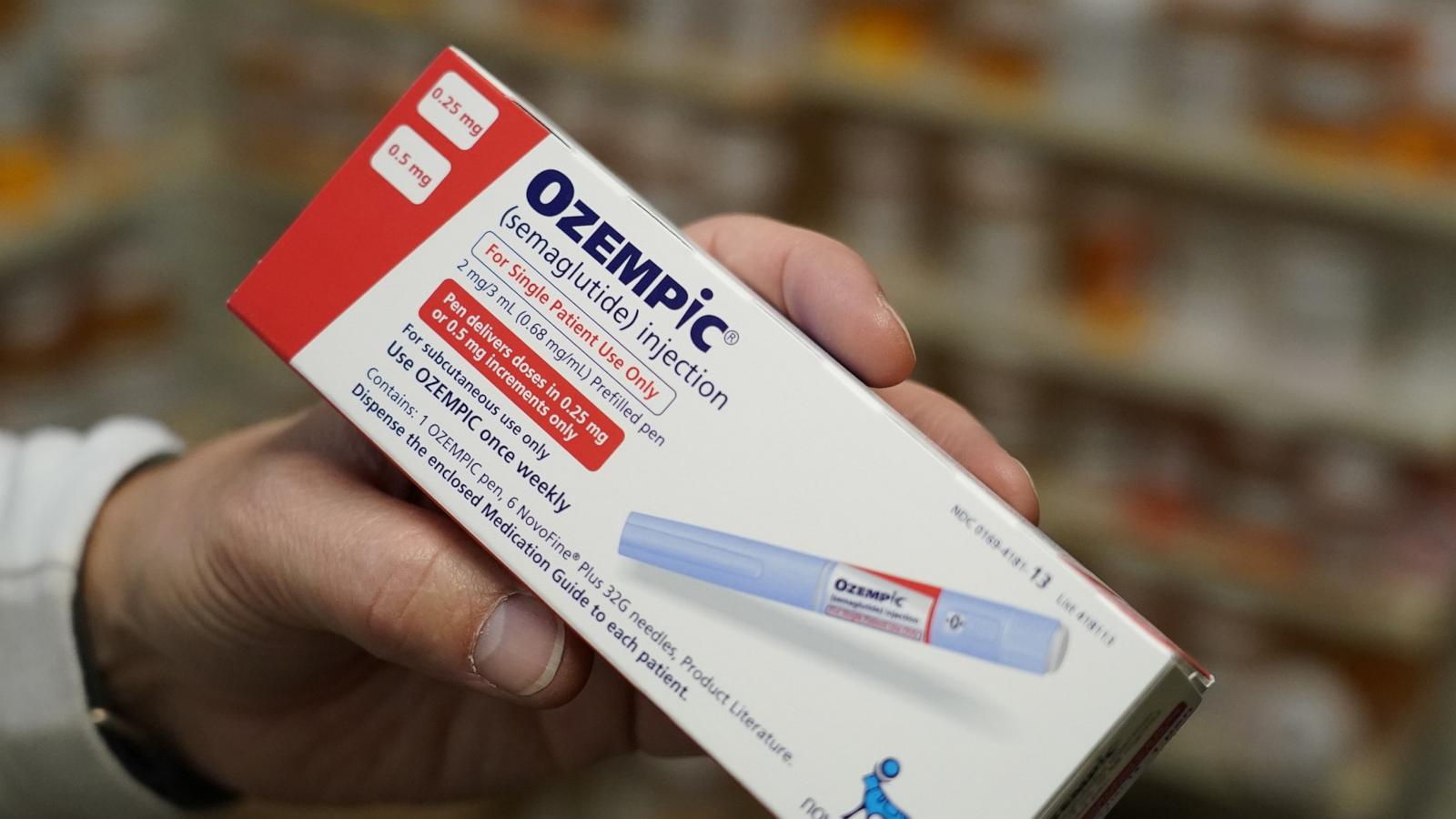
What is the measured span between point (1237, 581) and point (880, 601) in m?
1.37

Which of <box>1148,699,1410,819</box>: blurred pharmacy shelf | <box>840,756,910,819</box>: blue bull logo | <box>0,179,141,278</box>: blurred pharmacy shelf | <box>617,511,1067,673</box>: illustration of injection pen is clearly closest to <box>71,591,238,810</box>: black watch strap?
<box>617,511,1067,673</box>: illustration of injection pen

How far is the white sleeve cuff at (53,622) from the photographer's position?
0.80 m

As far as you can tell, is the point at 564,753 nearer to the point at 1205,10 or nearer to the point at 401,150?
the point at 401,150

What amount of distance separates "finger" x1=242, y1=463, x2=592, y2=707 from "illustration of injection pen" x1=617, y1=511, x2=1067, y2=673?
8cm

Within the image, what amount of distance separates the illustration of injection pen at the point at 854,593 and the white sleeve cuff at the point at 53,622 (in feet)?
1.36

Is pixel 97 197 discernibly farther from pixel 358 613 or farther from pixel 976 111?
pixel 358 613

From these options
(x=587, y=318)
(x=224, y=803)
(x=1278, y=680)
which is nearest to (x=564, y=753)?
(x=224, y=803)

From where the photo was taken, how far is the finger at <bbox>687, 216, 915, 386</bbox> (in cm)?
68

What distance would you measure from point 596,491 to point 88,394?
170 centimetres

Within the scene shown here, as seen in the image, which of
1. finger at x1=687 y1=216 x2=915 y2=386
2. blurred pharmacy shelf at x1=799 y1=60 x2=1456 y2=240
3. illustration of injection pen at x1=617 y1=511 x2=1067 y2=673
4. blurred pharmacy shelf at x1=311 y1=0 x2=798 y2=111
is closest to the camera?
illustration of injection pen at x1=617 y1=511 x2=1067 y2=673

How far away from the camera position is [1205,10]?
1.60m

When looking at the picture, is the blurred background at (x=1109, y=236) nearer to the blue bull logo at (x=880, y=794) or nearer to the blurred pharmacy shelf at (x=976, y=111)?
the blurred pharmacy shelf at (x=976, y=111)

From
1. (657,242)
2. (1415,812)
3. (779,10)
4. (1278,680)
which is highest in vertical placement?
(779,10)

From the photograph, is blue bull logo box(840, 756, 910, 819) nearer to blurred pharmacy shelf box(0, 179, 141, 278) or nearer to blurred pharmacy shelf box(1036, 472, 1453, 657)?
blurred pharmacy shelf box(1036, 472, 1453, 657)
